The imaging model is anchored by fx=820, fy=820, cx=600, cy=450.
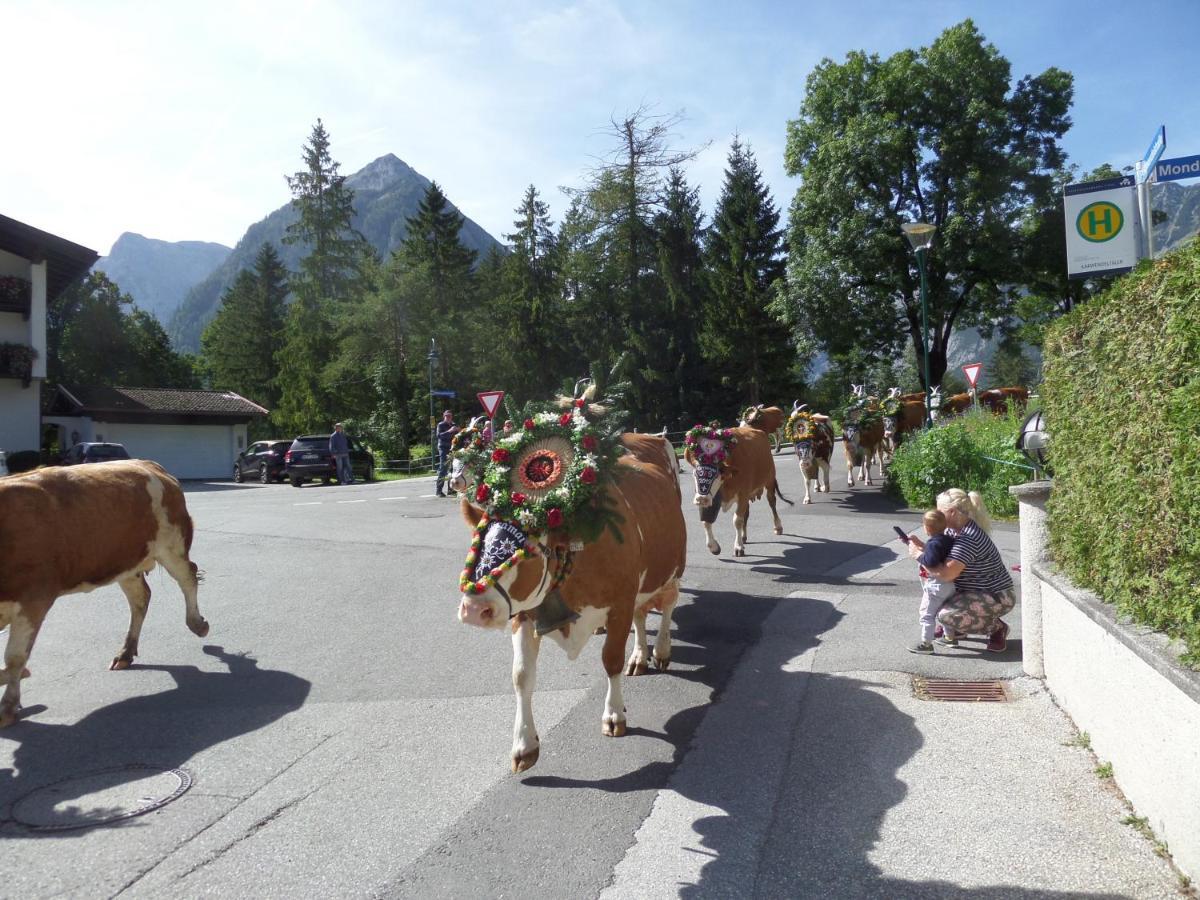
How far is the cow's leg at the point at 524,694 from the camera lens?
4.34 m

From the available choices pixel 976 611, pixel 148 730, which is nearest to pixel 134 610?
pixel 148 730

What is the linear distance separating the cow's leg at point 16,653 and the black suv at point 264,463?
87.5 ft

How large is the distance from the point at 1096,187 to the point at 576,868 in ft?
20.9

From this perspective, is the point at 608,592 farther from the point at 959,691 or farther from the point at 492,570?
the point at 959,691

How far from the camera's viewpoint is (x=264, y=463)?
31344 millimetres

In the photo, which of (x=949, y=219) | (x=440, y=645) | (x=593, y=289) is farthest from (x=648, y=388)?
(x=440, y=645)

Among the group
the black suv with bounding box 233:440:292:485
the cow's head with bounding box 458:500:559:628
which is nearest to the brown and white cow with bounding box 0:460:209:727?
the cow's head with bounding box 458:500:559:628

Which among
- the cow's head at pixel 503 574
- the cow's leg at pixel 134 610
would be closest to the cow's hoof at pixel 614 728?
the cow's head at pixel 503 574

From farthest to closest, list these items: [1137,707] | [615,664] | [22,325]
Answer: [22,325], [615,664], [1137,707]

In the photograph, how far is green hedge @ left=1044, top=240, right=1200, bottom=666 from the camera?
10.7ft

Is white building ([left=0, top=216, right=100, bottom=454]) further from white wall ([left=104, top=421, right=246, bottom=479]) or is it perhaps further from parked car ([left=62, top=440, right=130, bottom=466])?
parked car ([left=62, top=440, right=130, bottom=466])

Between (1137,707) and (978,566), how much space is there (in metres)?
2.73

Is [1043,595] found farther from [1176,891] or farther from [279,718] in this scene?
[279,718]

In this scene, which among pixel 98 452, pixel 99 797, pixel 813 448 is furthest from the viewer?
pixel 98 452
